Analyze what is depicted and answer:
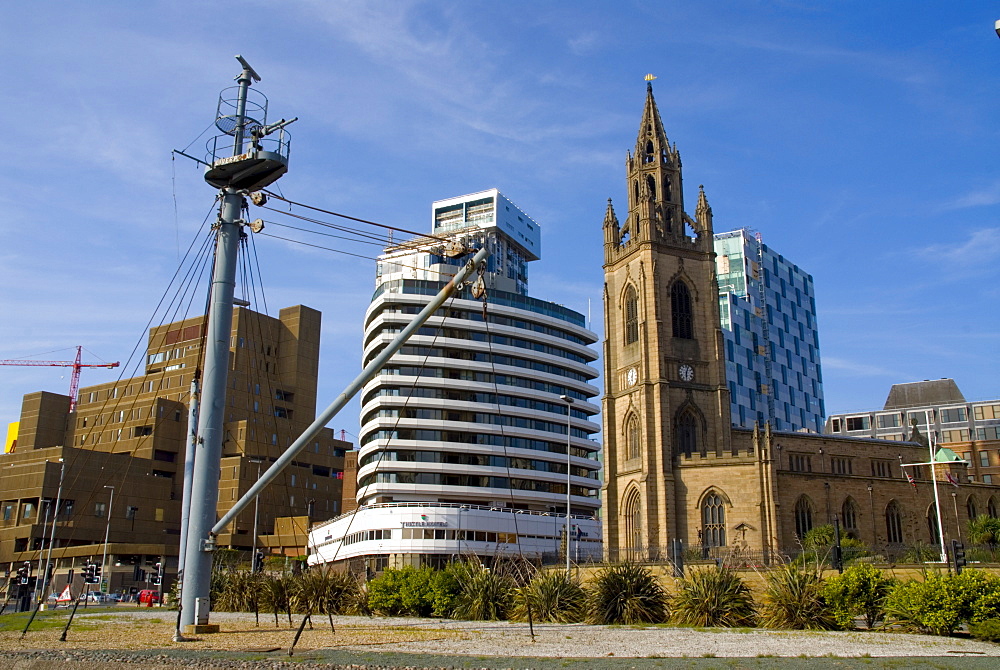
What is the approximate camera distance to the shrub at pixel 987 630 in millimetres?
23062

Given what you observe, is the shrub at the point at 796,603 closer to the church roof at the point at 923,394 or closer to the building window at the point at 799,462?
the building window at the point at 799,462

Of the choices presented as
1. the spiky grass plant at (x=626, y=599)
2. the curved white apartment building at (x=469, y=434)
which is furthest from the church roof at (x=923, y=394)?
the spiky grass plant at (x=626, y=599)

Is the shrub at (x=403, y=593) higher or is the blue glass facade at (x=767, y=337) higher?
the blue glass facade at (x=767, y=337)

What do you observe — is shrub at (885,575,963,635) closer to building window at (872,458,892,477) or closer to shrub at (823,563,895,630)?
shrub at (823,563,895,630)

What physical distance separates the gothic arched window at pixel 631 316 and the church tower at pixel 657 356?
0.08 m

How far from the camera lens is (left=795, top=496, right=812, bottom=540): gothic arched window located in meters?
56.7

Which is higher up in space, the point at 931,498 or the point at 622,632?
the point at 931,498

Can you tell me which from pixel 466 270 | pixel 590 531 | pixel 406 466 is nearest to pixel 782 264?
pixel 590 531

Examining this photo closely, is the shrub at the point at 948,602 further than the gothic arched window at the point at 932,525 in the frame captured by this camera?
No

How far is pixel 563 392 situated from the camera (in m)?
107

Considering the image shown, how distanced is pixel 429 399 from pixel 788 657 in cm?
7815

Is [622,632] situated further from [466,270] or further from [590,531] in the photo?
[590,531]

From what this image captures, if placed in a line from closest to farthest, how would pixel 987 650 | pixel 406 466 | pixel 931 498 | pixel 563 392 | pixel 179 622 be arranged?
pixel 987 650
pixel 179 622
pixel 931 498
pixel 406 466
pixel 563 392

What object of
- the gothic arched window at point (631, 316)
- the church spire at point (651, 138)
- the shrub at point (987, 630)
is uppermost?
the church spire at point (651, 138)
